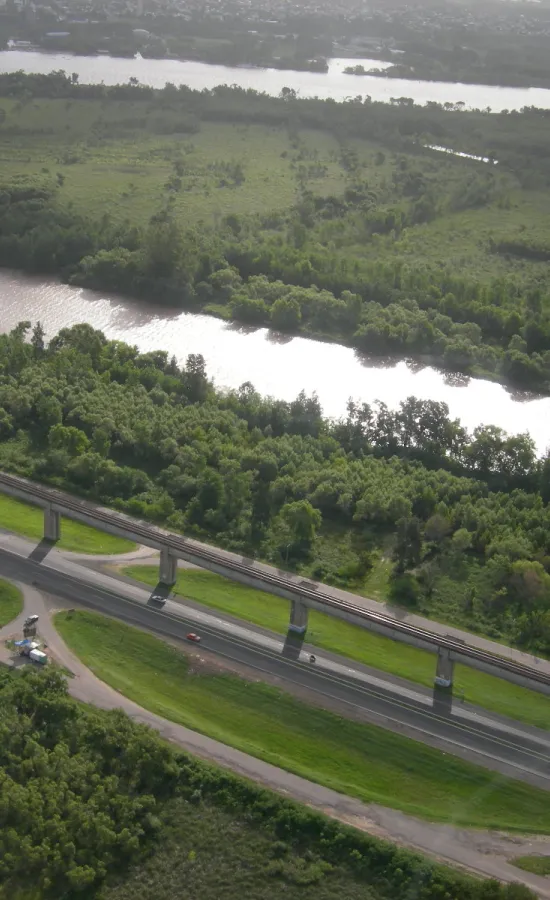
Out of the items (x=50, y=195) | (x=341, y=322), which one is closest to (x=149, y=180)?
(x=50, y=195)

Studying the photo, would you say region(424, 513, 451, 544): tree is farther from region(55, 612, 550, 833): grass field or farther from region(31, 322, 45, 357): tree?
region(31, 322, 45, 357): tree

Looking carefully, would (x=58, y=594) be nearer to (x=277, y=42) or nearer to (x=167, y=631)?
(x=167, y=631)

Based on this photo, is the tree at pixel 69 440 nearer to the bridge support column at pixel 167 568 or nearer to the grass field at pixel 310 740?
the bridge support column at pixel 167 568

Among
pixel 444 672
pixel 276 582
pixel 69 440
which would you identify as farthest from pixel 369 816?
pixel 69 440

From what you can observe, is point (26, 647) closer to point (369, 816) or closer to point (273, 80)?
point (369, 816)

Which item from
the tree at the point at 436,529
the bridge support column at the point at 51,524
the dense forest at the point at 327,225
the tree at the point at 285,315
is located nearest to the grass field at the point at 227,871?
the bridge support column at the point at 51,524
